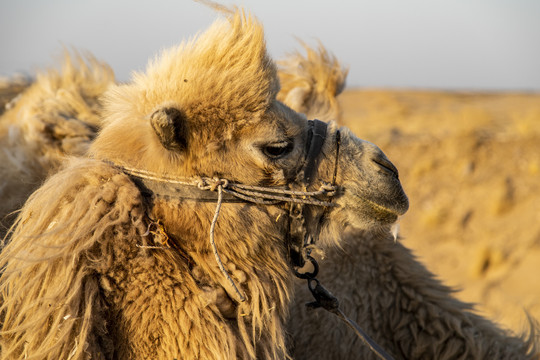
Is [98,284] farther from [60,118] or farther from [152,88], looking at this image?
[60,118]

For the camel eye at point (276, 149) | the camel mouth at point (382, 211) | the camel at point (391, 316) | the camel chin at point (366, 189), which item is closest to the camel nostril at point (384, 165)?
the camel chin at point (366, 189)

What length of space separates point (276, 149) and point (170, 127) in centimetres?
46

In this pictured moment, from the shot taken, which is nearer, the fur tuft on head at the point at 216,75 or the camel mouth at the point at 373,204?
the fur tuft on head at the point at 216,75

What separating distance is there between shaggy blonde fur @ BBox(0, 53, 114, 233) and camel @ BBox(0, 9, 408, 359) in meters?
0.70

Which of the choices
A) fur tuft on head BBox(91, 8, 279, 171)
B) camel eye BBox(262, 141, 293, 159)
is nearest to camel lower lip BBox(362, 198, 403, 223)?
camel eye BBox(262, 141, 293, 159)

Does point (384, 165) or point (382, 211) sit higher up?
point (384, 165)

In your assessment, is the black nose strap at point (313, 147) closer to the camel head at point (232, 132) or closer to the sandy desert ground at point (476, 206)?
the camel head at point (232, 132)

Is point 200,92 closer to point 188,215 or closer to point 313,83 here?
point 188,215

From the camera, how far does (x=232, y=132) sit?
2.13m

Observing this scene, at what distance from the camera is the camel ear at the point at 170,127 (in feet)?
6.49

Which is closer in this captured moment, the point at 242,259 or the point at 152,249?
the point at 152,249

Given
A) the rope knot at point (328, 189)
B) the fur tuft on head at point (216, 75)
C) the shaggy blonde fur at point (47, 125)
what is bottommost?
the shaggy blonde fur at point (47, 125)

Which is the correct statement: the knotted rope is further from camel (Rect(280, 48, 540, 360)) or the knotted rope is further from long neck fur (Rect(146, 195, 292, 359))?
camel (Rect(280, 48, 540, 360))

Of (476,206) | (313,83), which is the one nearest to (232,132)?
(313,83)
